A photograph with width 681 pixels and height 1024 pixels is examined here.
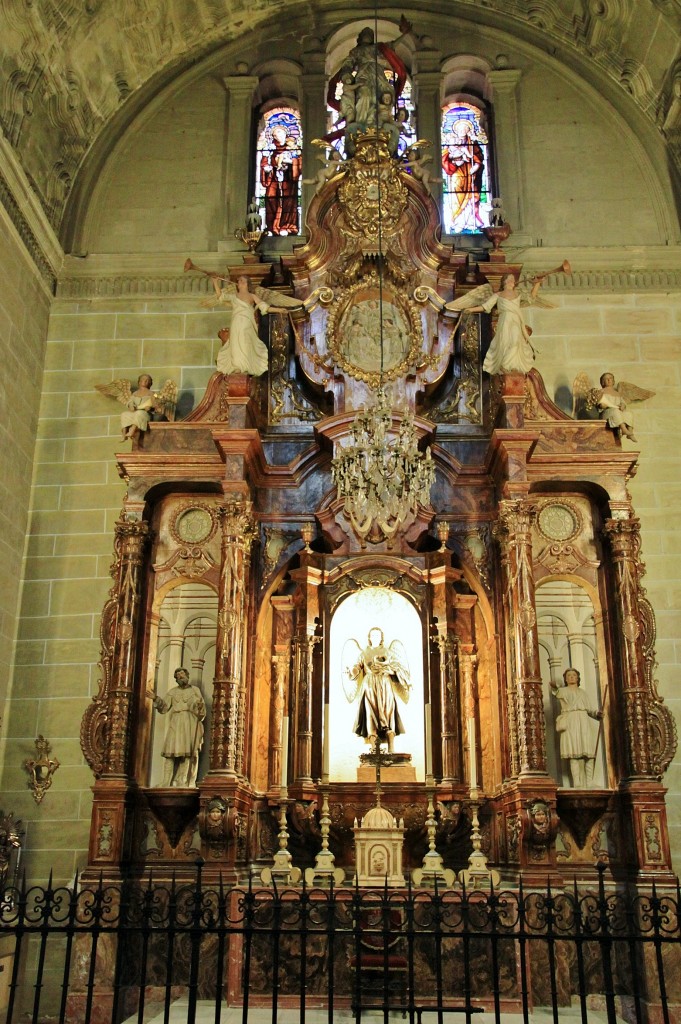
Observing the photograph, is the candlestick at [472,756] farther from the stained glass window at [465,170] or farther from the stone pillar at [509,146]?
the stained glass window at [465,170]

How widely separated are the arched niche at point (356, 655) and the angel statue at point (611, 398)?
3.20 metres

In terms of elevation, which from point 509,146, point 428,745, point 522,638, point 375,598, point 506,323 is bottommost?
point 428,745

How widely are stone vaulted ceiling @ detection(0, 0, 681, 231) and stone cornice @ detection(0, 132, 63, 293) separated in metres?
0.42

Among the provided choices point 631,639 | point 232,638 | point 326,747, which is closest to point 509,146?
point 631,639

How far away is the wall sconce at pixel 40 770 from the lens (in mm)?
11727

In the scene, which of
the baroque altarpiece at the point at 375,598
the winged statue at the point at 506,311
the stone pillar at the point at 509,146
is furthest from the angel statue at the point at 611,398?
the stone pillar at the point at 509,146

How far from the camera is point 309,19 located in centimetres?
1530

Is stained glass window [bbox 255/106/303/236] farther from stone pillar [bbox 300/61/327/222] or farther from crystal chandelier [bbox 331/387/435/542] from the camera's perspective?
crystal chandelier [bbox 331/387/435/542]

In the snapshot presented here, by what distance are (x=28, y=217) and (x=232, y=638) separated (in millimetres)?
5994

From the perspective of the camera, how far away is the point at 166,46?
49.0 ft

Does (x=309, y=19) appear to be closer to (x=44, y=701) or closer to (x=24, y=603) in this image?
(x=24, y=603)

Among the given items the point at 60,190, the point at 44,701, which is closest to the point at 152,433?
the point at 44,701

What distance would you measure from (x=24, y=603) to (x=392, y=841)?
5350 millimetres

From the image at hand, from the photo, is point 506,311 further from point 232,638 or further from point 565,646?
point 232,638
